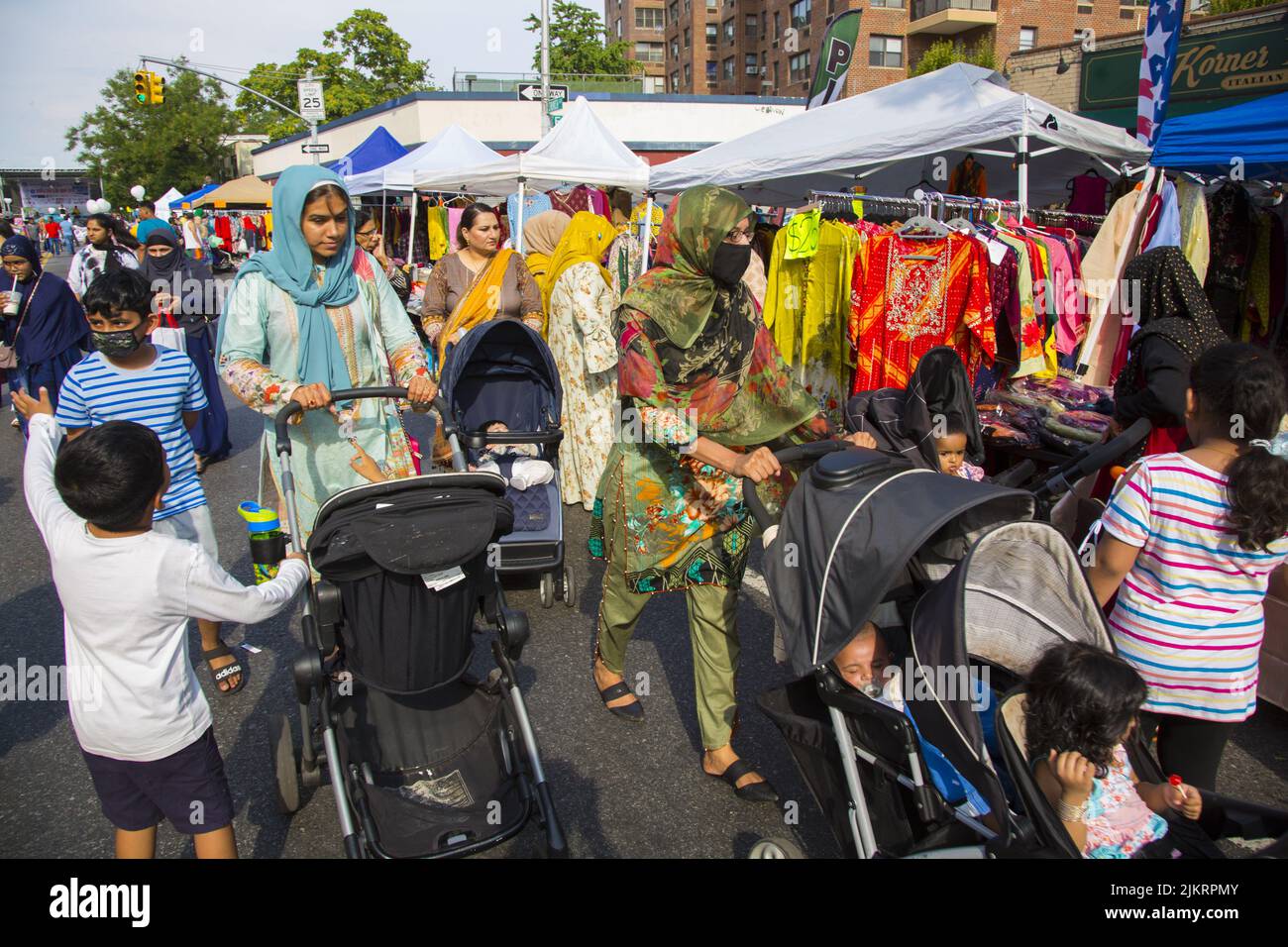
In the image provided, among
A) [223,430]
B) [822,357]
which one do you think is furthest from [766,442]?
[223,430]

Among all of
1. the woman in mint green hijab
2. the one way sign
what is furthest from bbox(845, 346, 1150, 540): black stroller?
the one way sign

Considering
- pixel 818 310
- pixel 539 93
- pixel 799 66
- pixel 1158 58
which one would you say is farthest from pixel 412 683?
pixel 799 66

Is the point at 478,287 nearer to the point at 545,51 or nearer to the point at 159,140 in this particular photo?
the point at 545,51

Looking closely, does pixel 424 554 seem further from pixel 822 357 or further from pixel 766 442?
pixel 822 357

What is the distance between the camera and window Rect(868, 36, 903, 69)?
4178 centimetres

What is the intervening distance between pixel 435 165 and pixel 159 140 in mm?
60913

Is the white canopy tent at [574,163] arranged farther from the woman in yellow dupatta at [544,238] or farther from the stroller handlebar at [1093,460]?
the stroller handlebar at [1093,460]

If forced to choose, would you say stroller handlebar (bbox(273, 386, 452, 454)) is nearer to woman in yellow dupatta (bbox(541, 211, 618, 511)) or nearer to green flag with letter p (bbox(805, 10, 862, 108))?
woman in yellow dupatta (bbox(541, 211, 618, 511))

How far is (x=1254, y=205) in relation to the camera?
5730mm

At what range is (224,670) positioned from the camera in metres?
3.81

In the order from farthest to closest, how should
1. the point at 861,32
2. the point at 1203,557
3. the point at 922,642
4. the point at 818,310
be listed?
the point at 861,32 → the point at 818,310 → the point at 1203,557 → the point at 922,642

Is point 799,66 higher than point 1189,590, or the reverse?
point 799,66

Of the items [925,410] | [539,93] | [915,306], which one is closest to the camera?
[925,410]

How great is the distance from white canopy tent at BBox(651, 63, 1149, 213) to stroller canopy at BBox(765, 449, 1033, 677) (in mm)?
4854
